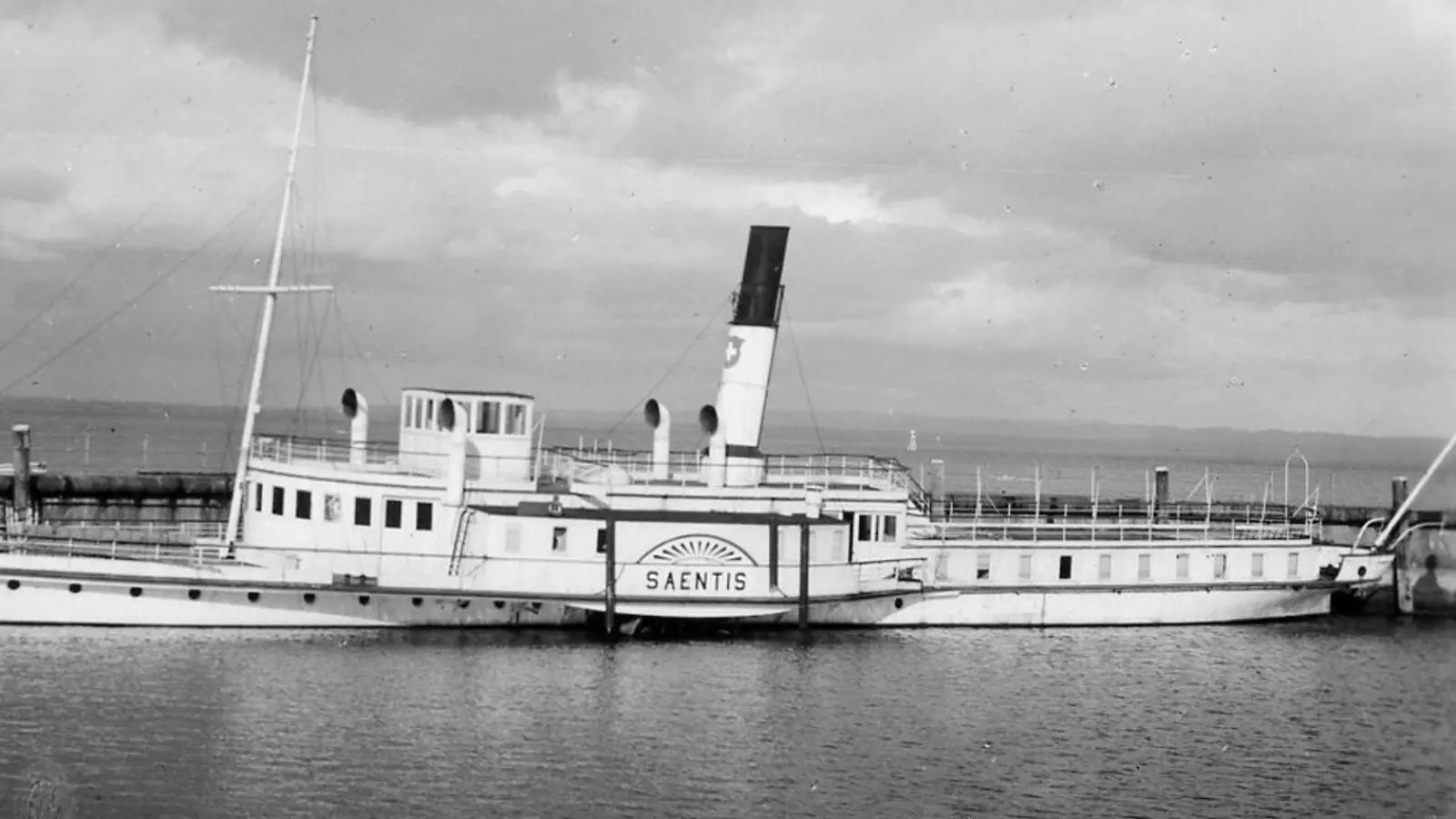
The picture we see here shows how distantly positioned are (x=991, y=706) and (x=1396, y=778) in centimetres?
724

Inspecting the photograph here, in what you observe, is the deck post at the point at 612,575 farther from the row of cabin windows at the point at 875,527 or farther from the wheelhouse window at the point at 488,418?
the row of cabin windows at the point at 875,527

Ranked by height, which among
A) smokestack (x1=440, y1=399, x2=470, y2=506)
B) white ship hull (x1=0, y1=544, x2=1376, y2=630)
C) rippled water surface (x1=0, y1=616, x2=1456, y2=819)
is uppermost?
smokestack (x1=440, y1=399, x2=470, y2=506)

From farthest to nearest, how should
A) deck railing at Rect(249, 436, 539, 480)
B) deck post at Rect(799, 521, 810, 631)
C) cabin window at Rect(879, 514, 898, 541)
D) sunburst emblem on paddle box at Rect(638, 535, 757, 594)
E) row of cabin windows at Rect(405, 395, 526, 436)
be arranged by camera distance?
1. cabin window at Rect(879, 514, 898, 541)
2. row of cabin windows at Rect(405, 395, 526, 436)
3. deck post at Rect(799, 521, 810, 631)
4. deck railing at Rect(249, 436, 539, 480)
5. sunburst emblem on paddle box at Rect(638, 535, 757, 594)

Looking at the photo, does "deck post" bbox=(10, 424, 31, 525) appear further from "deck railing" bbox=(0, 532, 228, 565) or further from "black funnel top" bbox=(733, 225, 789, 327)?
"black funnel top" bbox=(733, 225, 789, 327)

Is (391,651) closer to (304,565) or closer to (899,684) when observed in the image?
(304,565)

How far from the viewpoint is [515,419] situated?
35.4m

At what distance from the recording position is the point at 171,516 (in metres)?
45.2

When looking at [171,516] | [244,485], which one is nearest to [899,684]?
[244,485]

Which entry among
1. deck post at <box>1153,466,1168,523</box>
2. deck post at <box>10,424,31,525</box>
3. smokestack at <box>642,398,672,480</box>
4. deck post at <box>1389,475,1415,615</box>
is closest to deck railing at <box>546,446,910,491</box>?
smokestack at <box>642,398,672,480</box>

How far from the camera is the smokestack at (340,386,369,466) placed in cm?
→ 3488

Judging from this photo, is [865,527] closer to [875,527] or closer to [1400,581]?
[875,527]

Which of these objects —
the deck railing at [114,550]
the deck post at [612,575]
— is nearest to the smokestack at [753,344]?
the deck post at [612,575]

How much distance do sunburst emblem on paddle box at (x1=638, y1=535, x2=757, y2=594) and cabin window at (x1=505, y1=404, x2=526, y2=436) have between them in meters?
4.32

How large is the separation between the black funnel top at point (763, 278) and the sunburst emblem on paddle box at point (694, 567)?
6.32 m
